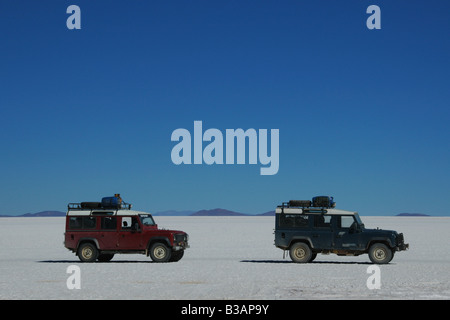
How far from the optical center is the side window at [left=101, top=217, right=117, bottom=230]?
24.8 meters

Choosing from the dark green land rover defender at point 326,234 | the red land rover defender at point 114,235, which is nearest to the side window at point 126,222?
the red land rover defender at point 114,235

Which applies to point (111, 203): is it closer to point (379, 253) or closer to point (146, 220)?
point (146, 220)

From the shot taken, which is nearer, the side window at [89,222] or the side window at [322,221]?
the side window at [322,221]

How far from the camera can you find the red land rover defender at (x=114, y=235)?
24.2 meters

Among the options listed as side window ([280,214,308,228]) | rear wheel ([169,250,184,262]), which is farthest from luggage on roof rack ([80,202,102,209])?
side window ([280,214,308,228])

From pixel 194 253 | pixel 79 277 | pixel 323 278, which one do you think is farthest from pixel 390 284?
pixel 194 253

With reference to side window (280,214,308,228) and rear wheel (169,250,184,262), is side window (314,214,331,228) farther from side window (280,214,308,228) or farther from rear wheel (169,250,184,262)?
rear wheel (169,250,184,262)

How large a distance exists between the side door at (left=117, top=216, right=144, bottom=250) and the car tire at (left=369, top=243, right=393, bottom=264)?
8.17 metres

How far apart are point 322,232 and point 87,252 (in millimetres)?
8588

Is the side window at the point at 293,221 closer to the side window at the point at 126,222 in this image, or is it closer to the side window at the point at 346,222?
the side window at the point at 346,222

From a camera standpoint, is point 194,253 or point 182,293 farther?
point 194,253

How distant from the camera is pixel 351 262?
24.6m
